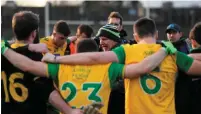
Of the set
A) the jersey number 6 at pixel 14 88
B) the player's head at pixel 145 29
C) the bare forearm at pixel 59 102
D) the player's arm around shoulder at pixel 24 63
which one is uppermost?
the player's head at pixel 145 29

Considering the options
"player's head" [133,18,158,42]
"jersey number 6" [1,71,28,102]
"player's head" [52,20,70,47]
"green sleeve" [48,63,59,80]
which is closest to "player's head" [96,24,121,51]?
"player's head" [133,18,158,42]

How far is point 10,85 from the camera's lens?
381 cm

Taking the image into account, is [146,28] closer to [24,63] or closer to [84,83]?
[84,83]

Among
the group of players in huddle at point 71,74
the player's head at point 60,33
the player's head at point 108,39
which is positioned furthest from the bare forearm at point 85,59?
the player's head at point 60,33

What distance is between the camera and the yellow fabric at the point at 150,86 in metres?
4.05

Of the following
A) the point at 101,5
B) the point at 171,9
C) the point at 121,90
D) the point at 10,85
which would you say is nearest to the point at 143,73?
the point at 121,90

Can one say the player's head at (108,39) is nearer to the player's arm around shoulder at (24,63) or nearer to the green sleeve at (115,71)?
the green sleeve at (115,71)

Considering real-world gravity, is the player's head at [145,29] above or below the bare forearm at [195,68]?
above

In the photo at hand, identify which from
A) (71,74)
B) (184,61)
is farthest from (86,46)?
(184,61)

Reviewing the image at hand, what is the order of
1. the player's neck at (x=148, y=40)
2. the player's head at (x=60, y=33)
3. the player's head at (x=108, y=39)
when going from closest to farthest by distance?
the player's neck at (x=148, y=40)
the player's head at (x=108, y=39)
the player's head at (x=60, y=33)

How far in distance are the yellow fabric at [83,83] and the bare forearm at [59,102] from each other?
42 millimetres

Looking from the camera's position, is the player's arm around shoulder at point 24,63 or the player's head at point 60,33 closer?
the player's arm around shoulder at point 24,63

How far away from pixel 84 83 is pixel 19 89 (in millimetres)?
549

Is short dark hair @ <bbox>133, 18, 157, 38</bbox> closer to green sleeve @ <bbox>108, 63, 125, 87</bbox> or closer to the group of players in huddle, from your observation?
the group of players in huddle
